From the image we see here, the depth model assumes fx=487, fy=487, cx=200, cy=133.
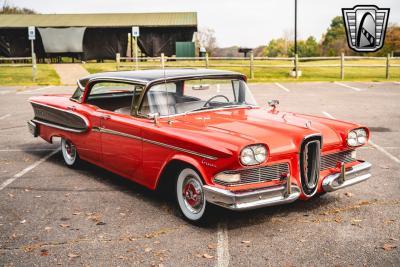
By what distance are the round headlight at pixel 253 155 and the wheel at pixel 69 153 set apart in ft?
11.2

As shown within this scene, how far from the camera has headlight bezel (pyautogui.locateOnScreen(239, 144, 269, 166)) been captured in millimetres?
4281

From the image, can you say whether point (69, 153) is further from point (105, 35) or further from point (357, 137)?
point (105, 35)

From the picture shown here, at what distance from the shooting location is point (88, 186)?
617 centimetres

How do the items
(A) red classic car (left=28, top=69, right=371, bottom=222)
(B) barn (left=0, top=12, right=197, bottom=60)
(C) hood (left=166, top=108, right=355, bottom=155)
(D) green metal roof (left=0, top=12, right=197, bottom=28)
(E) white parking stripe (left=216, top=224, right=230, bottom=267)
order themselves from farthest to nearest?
(D) green metal roof (left=0, top=12, right=197, bottom=28) < (B) barn (left=0, top=12, right=197, bottom=60) < (C) hood (left=166, top=108, right=355, bottom=155) < (A) red classic car (left=28, top=69, right=371, bottom=222) < (E) white parking stripe (left=216, top=224, right=230, bottom=267)

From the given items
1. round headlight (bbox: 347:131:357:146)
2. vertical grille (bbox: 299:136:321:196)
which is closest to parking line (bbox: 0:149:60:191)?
vertical grille (bbox: 299:136:321:196)

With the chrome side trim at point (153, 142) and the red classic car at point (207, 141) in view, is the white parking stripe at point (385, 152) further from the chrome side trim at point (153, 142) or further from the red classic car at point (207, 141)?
the chrome side trim at point (153, 142)

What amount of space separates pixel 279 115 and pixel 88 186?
8.37ft

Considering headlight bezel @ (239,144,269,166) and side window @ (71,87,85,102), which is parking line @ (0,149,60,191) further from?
headlight bezel @ (239,144,269,166)

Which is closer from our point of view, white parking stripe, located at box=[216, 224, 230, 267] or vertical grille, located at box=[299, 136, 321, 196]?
white parking stripe, located at box=[216, 224, 230, 267]

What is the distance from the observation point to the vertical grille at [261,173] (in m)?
4.39

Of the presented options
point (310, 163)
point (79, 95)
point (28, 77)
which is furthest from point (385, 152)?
point (28, 77)

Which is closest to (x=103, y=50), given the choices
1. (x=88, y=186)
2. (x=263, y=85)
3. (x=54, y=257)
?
(x=263, y=85)

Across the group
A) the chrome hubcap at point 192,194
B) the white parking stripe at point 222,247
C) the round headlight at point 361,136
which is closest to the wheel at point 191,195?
the chrome hubcap at point 192,194

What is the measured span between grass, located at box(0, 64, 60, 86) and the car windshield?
18072 millimetres
